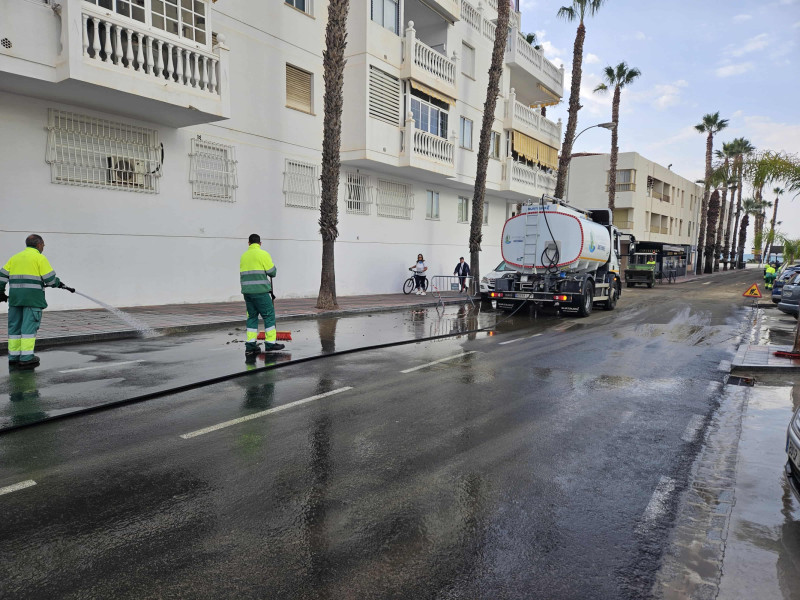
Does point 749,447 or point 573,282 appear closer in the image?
point 749,447

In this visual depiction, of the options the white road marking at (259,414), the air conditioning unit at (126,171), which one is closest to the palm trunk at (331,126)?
the air conditioning unit at (126,171)

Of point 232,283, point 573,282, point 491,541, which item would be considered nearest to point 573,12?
point 573,282

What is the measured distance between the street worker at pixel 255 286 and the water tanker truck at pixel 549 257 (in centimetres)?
914

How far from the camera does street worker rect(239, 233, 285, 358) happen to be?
854 cm

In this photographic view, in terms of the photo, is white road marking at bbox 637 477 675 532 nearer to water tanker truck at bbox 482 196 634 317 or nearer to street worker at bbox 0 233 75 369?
street worker at bbox 0 233 75 369

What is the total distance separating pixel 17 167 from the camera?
11.9 meters

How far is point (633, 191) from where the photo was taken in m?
51.2

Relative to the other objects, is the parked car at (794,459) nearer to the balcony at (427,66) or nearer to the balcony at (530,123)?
the balcony at (427,66)

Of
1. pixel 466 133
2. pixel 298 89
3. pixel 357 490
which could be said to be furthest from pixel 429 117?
pixel 357 490

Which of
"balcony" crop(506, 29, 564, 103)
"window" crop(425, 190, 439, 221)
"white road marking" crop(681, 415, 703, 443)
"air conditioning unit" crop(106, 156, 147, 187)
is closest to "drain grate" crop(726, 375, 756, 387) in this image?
"white road marking" crop(681, 415, 703, 443)

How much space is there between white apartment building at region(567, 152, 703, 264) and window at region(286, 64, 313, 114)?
36.4 m

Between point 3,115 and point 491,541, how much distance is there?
530 inches

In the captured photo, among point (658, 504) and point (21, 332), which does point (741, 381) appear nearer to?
Answer: point (658, 504)

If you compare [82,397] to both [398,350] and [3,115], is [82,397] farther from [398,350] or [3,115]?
[3,115]
